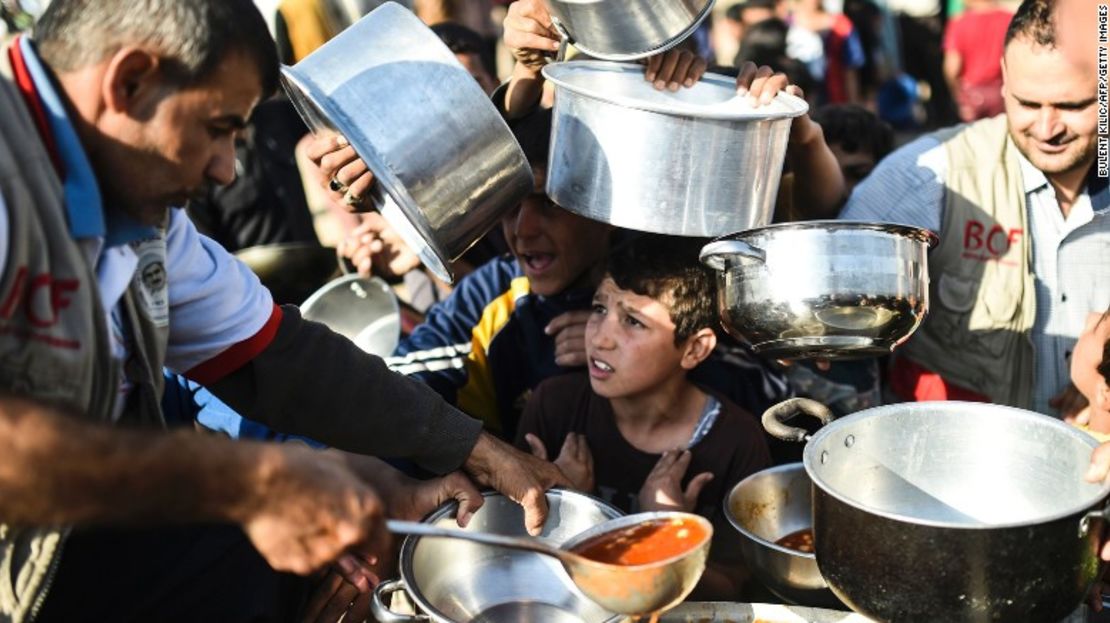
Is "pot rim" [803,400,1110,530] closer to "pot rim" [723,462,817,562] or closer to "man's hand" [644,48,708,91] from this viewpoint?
"pot rim" [723,462,817,562]

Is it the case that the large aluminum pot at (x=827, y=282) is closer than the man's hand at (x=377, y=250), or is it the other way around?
the large aluminum pot at (x=827, y=282)

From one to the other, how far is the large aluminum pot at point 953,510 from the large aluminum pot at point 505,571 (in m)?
0.53

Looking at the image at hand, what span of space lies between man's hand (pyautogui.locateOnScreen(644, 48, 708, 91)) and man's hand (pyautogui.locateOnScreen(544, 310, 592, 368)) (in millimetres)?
801

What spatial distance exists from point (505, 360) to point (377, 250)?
811 millimetres

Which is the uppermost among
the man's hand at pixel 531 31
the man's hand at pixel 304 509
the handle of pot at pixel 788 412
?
the man's hand at pixel 531 31

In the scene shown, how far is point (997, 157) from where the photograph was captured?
375cm

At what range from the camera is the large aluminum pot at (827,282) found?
265 cm

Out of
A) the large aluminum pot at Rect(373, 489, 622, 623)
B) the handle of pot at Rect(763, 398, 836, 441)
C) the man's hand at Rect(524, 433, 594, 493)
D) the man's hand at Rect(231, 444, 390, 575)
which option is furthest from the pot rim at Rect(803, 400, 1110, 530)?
the man's hand at Rect(231, 444, 390, 575)

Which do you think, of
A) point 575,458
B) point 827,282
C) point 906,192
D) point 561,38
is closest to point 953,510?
point 827,282

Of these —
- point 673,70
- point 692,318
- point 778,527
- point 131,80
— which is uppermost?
point 131,80

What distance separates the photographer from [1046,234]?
375 centimetres

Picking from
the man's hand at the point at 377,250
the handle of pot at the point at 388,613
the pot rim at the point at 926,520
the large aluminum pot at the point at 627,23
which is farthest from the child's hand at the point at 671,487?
the man's hand at the point at 377,250

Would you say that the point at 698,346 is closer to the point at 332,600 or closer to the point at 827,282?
the point at 827,282

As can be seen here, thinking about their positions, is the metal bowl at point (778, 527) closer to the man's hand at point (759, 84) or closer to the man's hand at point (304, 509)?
the man's hand at point (759, 84)
